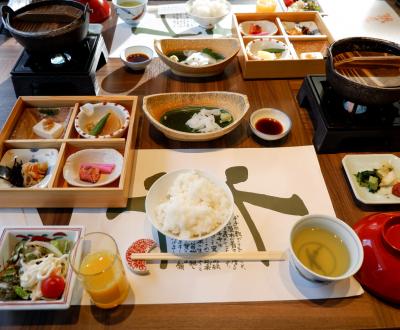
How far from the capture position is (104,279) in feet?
4.11

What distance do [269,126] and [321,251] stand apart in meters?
0.93

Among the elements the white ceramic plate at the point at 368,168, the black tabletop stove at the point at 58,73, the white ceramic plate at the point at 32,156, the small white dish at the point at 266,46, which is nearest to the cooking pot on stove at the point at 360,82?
the white ceramic plate at the point at 368,168

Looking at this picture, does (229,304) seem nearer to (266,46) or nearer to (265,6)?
(266,46)

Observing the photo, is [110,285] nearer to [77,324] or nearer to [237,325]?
[77,324]

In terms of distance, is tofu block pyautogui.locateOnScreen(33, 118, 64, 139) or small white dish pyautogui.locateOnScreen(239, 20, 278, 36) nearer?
tofu block pyautogui.locateOnScreen(33, 118, 64, 139)

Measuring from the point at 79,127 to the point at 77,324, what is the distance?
42.7 inches

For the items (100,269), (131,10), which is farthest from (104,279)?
(131,10)

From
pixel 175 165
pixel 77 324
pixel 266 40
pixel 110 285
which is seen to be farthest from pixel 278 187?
pixel 266 40

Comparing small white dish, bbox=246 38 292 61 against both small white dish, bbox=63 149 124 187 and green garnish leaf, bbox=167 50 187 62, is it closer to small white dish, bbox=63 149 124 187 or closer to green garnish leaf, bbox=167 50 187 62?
green garnish leaf, bbox=167 50 187 62

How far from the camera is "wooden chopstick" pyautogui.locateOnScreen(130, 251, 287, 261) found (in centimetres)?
147

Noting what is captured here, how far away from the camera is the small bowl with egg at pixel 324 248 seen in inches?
53.3

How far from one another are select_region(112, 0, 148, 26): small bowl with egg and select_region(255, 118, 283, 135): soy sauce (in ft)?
5.08

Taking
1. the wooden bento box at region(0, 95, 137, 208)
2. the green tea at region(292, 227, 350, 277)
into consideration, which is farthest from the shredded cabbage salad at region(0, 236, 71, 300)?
the green tea at region(292, 227, 350, 277)

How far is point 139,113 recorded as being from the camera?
7.43 ft
